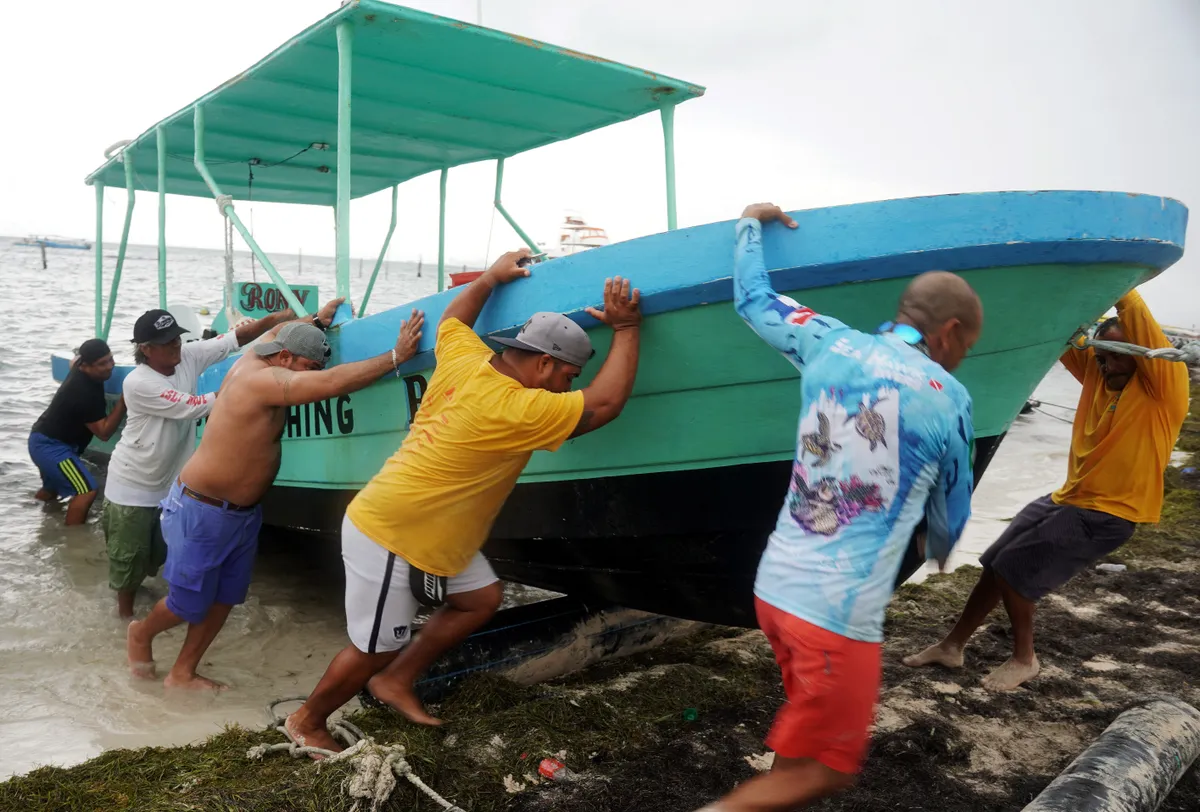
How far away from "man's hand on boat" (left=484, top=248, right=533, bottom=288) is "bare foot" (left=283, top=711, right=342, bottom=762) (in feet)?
5.47

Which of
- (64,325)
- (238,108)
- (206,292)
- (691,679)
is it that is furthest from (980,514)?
(206,292)

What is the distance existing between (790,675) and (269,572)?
Result: 15.6 ft

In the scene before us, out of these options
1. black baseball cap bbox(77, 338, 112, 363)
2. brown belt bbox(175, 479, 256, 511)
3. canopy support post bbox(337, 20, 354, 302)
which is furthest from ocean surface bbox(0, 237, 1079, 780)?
canopy support post bbox(337, 20, 354, 302)

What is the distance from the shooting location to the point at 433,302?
318cm

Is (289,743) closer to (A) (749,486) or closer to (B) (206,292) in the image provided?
(A) (749,486)

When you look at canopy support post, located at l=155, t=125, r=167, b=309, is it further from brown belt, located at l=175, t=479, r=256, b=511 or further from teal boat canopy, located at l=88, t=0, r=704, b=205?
brown belt, located at l=175, t=479, r=256, b=511

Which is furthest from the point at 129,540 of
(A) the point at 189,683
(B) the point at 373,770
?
(B) the point at 373,770

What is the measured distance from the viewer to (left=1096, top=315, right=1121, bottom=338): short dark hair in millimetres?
3094

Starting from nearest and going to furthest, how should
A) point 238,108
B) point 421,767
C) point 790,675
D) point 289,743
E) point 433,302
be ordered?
point 790,675 < point 421,767 < point 289,743 < point 433,302 < point 238,108

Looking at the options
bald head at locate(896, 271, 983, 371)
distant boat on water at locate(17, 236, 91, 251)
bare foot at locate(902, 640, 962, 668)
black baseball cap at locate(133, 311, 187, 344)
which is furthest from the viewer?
distant boat on water at locate(17, 236, 91, 251)

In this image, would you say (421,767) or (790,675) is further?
(421,767)

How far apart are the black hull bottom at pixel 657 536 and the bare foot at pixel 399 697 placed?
0.71m

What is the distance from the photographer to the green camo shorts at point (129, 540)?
438 cm

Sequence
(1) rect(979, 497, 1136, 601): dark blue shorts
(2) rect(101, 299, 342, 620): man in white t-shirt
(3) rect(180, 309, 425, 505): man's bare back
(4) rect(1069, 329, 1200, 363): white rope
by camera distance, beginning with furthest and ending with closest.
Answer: (2) rect(101, 299, 342, 620): man in white t-shirt, (1) rect(979, 497, 1136, 601): dark blue shorts, (3) rect(180, 309, 425, 505): man's bare back, (4) rect(1069, 329, 1200, 363): white rope
